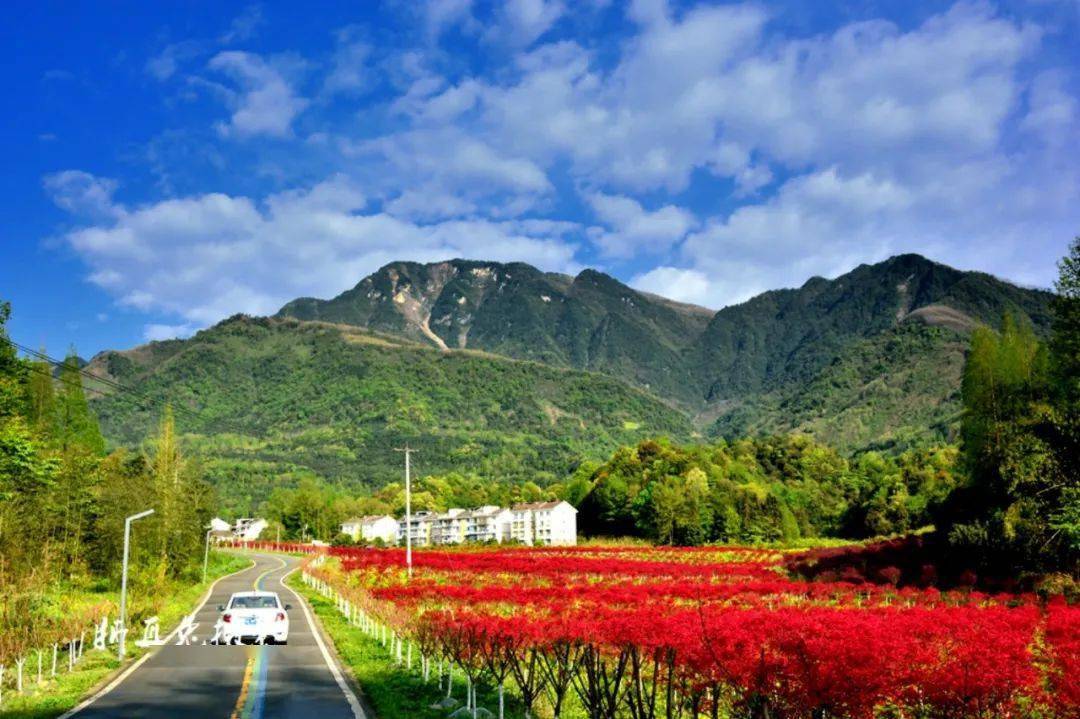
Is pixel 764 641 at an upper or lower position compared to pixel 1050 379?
lower

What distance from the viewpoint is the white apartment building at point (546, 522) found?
13838 centimetres

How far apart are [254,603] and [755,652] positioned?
17.6m

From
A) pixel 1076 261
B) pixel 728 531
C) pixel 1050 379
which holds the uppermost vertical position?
pixel 1076 261

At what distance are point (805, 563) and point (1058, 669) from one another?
37125 millimetres

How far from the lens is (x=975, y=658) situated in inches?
335

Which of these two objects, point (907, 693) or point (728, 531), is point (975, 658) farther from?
point (728, 531)

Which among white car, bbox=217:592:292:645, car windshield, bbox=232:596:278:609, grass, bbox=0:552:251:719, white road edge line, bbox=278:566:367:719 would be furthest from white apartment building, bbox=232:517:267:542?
grass, bbox=0:552:251:719

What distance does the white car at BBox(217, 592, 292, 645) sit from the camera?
906 inches

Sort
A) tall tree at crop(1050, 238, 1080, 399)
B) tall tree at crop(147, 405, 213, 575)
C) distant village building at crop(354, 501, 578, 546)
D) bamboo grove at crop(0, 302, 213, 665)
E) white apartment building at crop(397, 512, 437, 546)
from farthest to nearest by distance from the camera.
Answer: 1. white apartment building at crop(397, 512, 437, 546)
2. distant village building at crop(354, 501, 578, 546)
3. tall tree at crop(147, 405, 213, 575)
4. tall tree at crop(1050, 238, 1080, 399)
5. bamboo grove at crop(0, 302, 213, 665)

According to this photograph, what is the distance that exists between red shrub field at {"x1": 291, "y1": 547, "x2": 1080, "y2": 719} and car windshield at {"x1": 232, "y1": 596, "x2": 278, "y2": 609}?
3.08 m

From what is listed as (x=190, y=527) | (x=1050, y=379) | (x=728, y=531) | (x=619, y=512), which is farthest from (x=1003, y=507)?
(x=619, y=512)

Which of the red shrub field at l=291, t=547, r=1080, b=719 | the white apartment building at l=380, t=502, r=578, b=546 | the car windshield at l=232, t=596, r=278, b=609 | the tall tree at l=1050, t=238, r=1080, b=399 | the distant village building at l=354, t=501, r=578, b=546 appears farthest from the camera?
the distant village building at l=354, t=501, r=578, b=546

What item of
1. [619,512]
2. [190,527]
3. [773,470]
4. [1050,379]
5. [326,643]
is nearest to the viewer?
[326,643]

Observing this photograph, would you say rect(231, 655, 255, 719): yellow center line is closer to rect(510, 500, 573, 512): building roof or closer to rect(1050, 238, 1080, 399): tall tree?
rect(1050, 238, 1080, 399): tall tree
